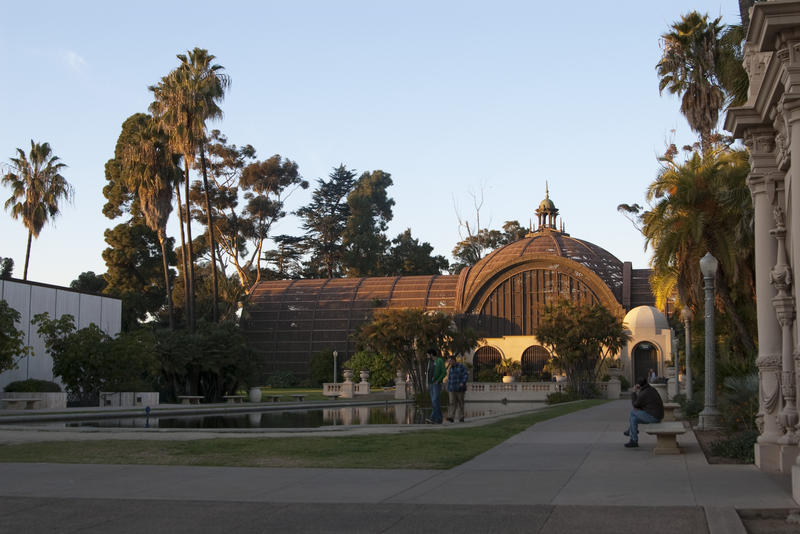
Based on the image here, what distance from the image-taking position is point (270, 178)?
84.6 m

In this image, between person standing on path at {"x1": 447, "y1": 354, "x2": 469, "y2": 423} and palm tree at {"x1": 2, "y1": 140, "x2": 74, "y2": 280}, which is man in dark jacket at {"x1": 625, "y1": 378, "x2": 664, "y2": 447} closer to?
person standing on path at {"x1": 447, "y1": 354, "x2": 469, "y2": 423}

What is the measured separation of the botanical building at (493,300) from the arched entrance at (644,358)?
68 mm

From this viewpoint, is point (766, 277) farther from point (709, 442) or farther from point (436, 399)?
point (436, 399)

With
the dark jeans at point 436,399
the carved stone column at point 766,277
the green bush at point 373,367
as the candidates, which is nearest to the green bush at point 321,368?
the green bush at point 373,367

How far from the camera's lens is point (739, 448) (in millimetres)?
11781

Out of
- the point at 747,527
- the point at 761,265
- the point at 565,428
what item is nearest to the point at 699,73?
the point at 565,428

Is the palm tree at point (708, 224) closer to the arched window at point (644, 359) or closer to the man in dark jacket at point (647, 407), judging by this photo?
the man in dark jacket at point (647, 407)

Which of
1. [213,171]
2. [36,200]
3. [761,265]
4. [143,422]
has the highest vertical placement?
[213,171]

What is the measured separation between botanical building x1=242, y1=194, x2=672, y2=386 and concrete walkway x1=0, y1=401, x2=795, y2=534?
4806 centimetres

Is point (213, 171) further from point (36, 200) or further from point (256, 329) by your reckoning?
point (36, 200)

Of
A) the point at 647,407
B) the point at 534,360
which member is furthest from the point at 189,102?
the point at 647,407

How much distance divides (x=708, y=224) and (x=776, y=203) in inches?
441

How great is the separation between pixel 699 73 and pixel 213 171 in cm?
5795

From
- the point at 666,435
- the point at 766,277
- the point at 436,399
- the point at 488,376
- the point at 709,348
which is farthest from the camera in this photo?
the point at 488,376
